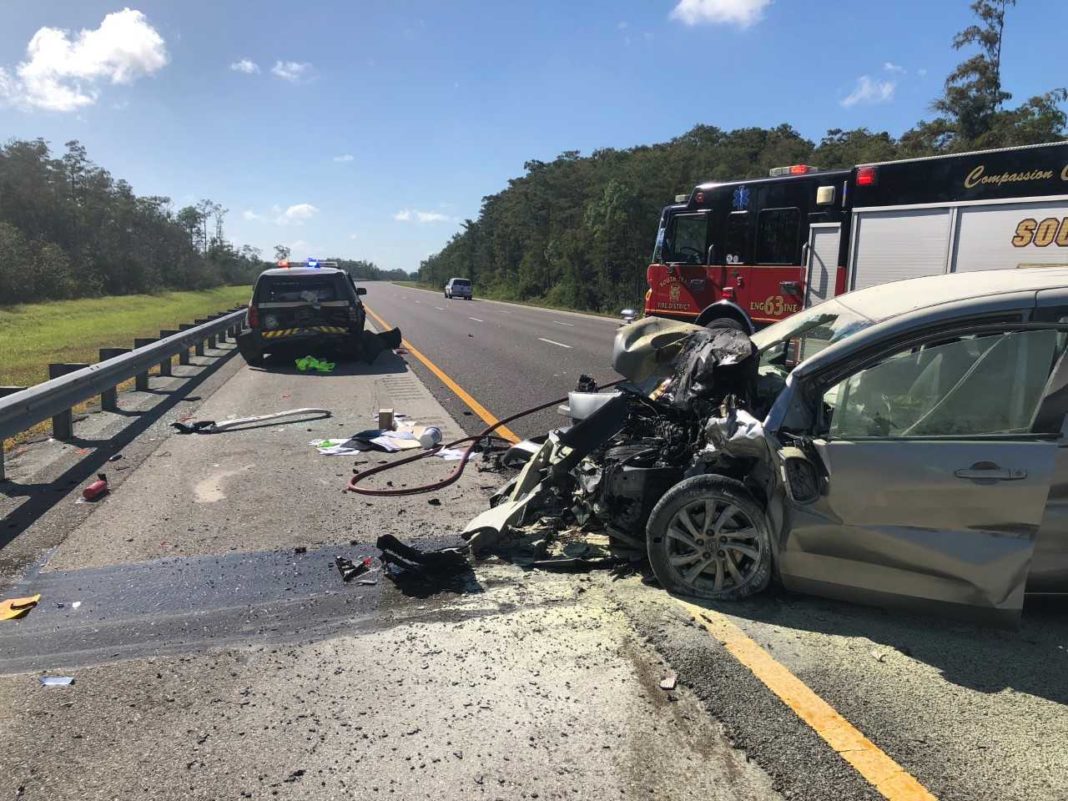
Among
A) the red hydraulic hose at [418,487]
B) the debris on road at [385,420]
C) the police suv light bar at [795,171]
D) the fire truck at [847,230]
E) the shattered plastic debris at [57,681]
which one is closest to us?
the shattered plastic debris at [57,681]

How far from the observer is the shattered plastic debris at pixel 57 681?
3.19 m

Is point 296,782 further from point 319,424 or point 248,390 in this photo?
point 248,390

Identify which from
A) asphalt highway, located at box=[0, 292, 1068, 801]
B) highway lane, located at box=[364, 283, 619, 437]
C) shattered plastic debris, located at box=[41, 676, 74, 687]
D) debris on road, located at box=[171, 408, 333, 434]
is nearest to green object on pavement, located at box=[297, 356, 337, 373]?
highway lane, located at box=[364, 283, 619, 437]

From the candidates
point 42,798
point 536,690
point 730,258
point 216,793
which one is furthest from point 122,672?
point 730,258

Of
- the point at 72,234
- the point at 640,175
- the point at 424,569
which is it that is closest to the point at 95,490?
the point at 424,569

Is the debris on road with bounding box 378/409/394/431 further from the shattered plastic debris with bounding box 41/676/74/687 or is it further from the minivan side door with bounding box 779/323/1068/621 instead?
the minivan side door with bounding box 779/323/1068/621

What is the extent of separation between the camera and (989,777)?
2559mm

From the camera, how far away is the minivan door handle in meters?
3.28

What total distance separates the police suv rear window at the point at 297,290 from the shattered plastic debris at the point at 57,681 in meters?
10.7

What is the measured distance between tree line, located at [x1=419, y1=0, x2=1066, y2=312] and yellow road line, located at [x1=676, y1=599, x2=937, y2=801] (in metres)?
31.6

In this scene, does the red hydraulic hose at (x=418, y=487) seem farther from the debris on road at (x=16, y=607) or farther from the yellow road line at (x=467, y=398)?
the debris on road at (x=16, y=607)

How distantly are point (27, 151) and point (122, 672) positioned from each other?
65.5m

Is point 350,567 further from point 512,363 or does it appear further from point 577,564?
point 512,363

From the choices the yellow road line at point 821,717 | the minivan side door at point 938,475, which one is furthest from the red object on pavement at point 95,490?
the minivan side door at point 938,475
